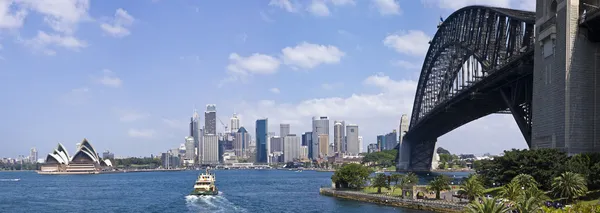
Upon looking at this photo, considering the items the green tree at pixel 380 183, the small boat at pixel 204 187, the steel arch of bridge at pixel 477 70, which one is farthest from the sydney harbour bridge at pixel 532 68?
the small boat at pixel 204 187

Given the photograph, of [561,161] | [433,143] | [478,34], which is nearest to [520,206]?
[561,161]

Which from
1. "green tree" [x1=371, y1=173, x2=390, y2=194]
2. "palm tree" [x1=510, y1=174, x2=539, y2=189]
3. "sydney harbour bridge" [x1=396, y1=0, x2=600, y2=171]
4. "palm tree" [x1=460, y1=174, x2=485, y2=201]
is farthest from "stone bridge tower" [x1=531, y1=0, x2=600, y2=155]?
"green tree" [x1=371, y1=173, x2=390, y2=194]

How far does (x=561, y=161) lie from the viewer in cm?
5216

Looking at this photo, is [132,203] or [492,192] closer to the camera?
[492,192]

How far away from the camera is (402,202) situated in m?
66.3

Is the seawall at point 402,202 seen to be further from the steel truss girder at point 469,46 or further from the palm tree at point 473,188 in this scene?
the steel truss girder at point 469,46

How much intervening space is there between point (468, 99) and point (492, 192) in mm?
32327

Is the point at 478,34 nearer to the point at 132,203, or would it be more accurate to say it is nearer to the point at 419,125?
the point at 419,125

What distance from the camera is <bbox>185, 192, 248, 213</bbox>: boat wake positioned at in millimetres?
70500

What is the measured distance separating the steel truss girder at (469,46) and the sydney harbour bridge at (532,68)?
4.7 inches

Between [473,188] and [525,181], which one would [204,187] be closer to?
[473,188]

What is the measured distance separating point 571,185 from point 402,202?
2086 cm

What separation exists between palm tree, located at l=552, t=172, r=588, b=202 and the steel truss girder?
21603 mm

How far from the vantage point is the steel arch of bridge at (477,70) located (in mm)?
71625
